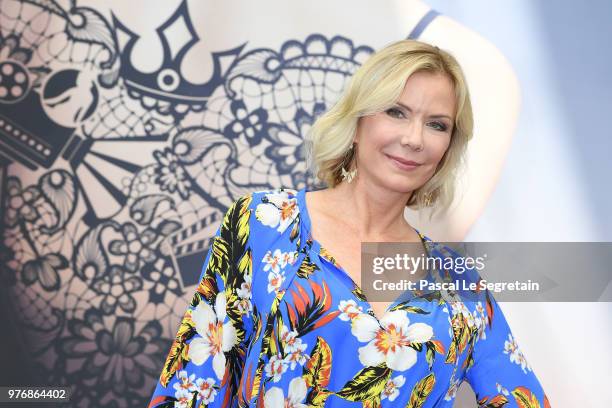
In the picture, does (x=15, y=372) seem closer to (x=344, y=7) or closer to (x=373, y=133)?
(x=373, y=133)

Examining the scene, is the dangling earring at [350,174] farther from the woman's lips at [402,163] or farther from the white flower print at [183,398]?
the white flower print at [183,398]

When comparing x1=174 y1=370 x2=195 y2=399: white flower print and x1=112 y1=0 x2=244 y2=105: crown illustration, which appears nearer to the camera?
x1=174 y1=370 x2=195 y2=399: white flower print

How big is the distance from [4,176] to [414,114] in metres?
1.16

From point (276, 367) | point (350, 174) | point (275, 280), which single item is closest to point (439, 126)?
point (350, 174)

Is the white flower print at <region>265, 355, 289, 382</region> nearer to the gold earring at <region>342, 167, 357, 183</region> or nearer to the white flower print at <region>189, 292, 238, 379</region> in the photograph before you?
the white flower print at <region>189, 292, 238, 379</region>

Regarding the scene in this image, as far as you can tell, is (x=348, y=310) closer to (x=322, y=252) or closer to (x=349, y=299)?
(x=349, y=299)

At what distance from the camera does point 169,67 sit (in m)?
1.86

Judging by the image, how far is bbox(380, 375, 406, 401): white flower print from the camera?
1.23 m

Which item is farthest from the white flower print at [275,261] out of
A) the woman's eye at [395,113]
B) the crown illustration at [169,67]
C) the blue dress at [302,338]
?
the crown illustration at [169,67]

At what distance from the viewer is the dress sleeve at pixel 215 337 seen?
4.19ft

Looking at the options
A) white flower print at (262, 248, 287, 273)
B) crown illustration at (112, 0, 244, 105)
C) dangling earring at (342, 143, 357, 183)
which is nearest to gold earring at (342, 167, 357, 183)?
dangling earring at (342, 143, 357, 183)

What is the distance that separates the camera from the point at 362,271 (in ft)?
4.34

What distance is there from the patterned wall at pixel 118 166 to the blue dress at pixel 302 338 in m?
0.56

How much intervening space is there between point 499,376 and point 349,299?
39 cm
